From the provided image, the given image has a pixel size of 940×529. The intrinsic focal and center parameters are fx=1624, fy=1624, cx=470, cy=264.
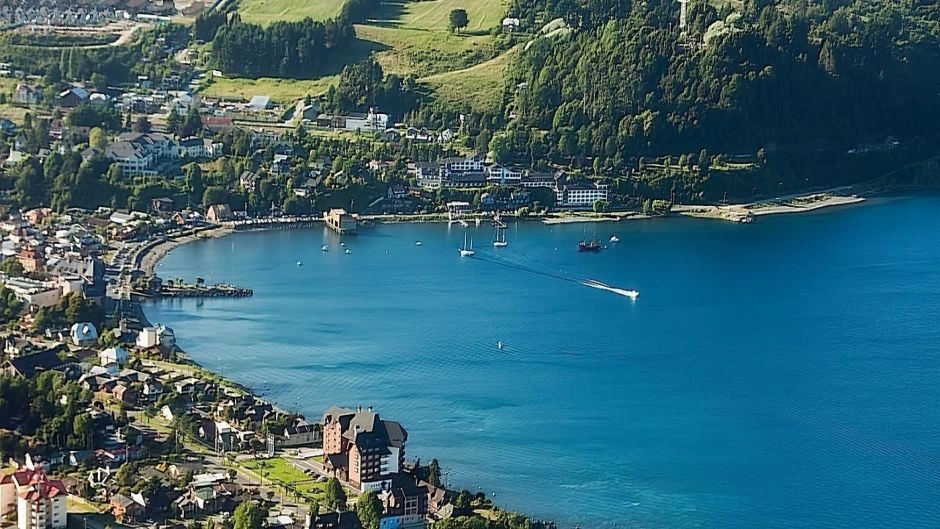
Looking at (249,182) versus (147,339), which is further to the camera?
(249,182)

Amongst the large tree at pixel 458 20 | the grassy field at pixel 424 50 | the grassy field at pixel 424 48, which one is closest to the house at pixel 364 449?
the grassy field at pixel 424 48

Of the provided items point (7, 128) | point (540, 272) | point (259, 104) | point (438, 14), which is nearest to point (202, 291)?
point (540, 272)

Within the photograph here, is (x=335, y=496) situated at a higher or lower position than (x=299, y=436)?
lower

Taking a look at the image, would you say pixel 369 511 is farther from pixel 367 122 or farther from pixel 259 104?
pixel 259 104

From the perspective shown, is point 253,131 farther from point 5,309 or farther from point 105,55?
point 5,309

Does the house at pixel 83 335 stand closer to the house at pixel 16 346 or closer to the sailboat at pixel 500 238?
the house at pixel 16 346

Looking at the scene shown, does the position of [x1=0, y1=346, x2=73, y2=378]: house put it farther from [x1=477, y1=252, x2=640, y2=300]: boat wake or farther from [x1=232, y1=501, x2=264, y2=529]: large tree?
[x1=477, y1=252, x2=640, y2=300]: boat wake
